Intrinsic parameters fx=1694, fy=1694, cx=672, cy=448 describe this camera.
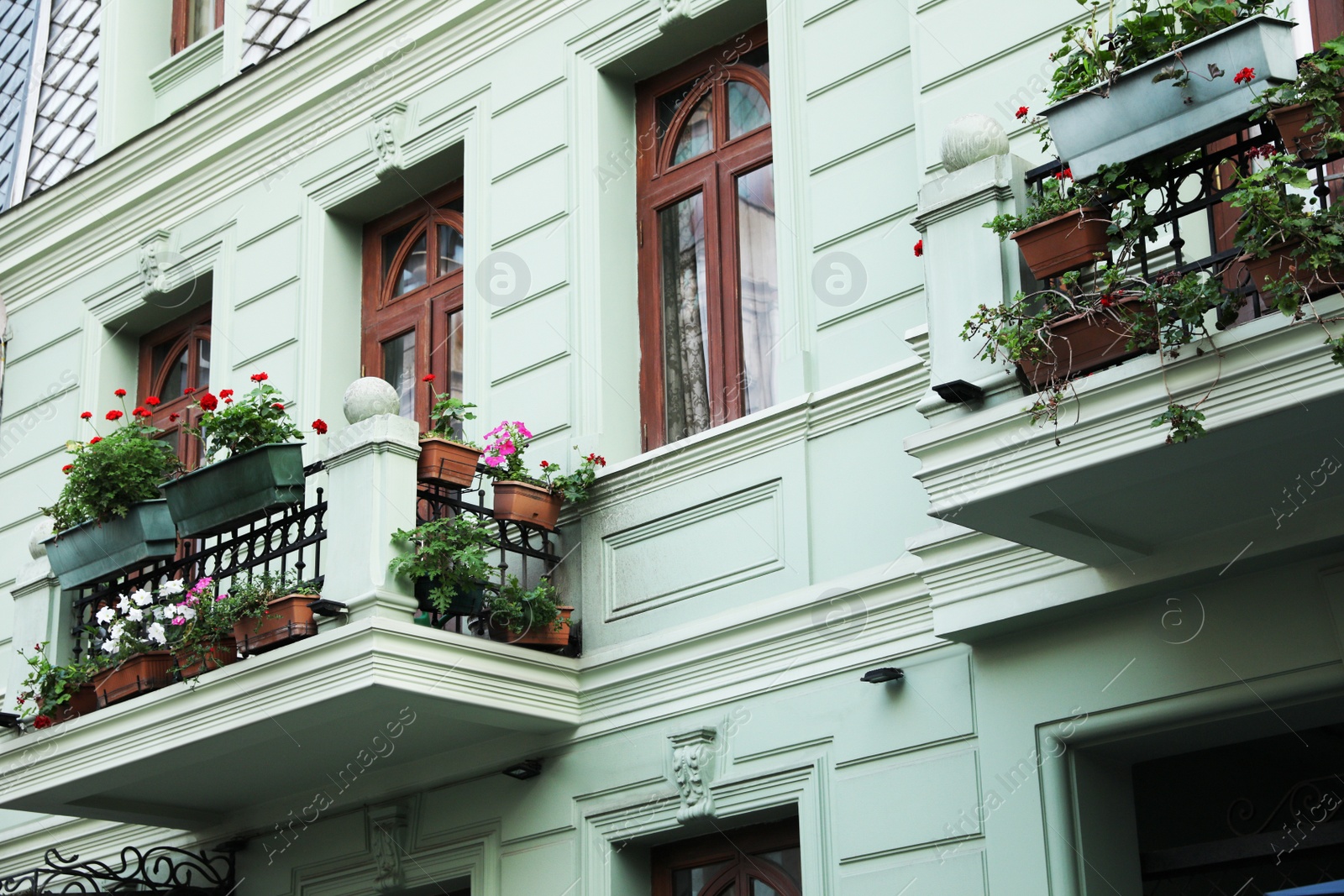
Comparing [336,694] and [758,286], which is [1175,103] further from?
[336,694]

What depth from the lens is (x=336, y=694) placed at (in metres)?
8.87

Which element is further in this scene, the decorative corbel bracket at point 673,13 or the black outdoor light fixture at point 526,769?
the decorative corbel bracket at point 673,13

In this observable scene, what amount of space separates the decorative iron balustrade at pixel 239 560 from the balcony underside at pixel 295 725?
0.68 metres

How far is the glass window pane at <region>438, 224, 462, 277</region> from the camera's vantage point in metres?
11.9

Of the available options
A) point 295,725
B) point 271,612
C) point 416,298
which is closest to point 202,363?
point 416,298

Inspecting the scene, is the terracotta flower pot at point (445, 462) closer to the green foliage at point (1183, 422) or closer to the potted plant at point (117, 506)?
the potted plant at point (117, 506)

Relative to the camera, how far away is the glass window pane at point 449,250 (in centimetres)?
1195

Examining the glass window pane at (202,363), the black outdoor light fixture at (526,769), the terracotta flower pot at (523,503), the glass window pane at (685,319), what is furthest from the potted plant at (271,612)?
the glass window pane at (202,363)

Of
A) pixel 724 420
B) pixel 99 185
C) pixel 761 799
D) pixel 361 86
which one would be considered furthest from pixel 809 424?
pixel 99 185

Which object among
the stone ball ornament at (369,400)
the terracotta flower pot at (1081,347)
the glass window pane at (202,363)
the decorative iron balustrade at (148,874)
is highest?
the glass window pane at (202,363)

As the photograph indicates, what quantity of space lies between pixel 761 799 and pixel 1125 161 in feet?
12.6

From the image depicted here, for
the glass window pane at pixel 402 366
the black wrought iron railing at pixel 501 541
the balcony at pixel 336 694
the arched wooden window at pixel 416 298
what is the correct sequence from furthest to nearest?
the glass window pane at pixel 402 366
the arched wooden window at pixel 416 298
the black wrought iron railing at pixel 501 541
the balcony at pixel 336 694

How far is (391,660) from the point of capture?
8820mm

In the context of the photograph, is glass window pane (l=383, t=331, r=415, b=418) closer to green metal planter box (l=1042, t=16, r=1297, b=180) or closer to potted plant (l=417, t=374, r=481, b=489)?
potted plant (l=417, t=374, r=481, b=489)
